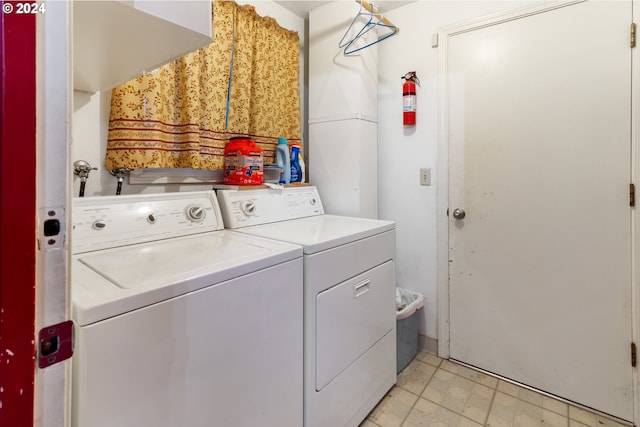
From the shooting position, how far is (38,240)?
0.49 m

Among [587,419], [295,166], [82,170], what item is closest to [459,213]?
[295,166]

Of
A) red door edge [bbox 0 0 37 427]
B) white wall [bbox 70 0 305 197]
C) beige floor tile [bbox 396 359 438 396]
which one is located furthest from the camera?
beige floor tile [bbox 396 359 438 396]

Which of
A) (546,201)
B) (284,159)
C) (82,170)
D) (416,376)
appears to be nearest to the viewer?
(82,170)

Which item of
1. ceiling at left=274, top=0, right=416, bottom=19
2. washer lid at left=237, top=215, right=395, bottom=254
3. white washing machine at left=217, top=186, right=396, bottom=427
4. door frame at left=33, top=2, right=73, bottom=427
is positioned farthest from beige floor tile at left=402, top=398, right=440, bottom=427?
ceiling at left=274, top=0, right=416, bottom=19

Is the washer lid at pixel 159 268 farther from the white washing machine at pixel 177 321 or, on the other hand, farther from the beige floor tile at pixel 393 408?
the beige floor tile at pixel 393 408

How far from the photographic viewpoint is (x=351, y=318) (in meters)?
1.50

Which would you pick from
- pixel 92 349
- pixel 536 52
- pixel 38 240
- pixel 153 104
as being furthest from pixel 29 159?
pixel 536 52

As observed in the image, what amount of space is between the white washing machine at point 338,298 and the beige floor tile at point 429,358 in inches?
16.5

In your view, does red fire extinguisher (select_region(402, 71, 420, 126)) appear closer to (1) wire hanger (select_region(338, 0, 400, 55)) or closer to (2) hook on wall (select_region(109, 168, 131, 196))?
(1) wire hanger (select_region(338, 0, 400, 55))

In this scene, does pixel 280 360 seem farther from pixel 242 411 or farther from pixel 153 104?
pixel 153 104

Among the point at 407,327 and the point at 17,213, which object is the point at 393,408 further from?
the point at 17,213

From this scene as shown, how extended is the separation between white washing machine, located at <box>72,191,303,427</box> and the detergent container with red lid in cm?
40

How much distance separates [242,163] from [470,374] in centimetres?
187

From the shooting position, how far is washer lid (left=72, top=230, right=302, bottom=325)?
0.77 m
